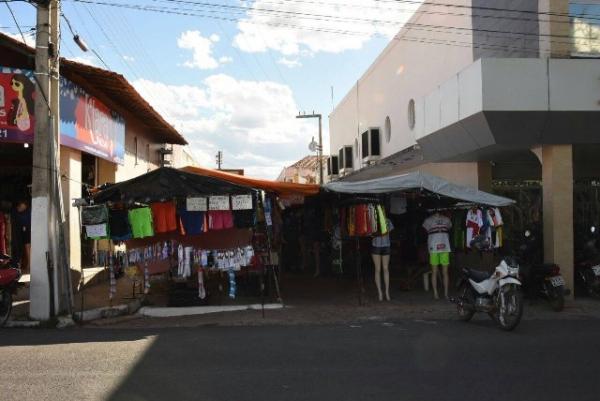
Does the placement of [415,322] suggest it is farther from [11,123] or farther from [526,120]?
[11,123]

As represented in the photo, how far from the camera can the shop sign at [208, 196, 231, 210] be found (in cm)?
1003

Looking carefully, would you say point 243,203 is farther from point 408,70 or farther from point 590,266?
point 408,70

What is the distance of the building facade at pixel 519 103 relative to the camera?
11445 millimetres

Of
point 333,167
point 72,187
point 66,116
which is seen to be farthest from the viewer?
point 333,167

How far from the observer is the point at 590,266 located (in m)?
11.6

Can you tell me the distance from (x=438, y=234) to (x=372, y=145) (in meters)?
11.4

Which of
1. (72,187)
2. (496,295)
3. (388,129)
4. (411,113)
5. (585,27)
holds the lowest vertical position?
(496,295)

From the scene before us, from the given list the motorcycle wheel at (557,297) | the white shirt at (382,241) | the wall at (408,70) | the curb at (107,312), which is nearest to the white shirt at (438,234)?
the white shirt at (382,241)

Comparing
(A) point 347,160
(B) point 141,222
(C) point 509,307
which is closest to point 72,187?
(B) point 141,222

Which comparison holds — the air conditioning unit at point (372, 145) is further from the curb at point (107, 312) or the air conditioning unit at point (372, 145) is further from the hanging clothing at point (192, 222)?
the curb at point (107, 312)

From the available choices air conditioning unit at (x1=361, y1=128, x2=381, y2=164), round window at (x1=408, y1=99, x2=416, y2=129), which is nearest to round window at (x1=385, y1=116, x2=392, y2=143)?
air conditioning unit at (x1=361, y1=128, x2=381, y2=164)

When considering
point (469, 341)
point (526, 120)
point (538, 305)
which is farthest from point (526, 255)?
point (469, 341)

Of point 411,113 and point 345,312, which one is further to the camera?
point 411,113

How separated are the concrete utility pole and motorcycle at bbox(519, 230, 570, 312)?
28.2ft
